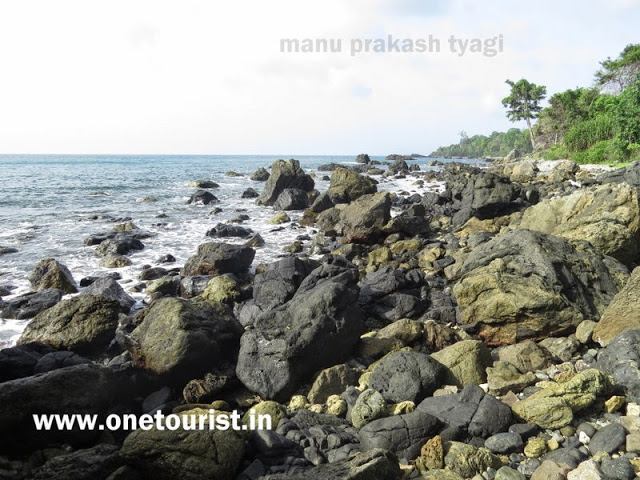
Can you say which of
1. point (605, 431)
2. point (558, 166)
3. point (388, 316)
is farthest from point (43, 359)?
point (558, 166)

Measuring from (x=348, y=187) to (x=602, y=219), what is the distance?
1966 centimetres

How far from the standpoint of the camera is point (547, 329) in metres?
8.33

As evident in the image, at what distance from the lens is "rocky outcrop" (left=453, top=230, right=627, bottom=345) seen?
27.4 feet

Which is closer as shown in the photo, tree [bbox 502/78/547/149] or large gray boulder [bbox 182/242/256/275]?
large gray boulder [bbox 182/242/256/275]

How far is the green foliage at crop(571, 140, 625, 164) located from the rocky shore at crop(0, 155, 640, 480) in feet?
90.9

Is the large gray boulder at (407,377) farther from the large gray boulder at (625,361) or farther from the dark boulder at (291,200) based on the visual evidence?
the dark boulder at (291,200)

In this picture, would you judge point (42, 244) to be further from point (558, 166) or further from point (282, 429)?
point (558, 166)

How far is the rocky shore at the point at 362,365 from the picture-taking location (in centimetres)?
513

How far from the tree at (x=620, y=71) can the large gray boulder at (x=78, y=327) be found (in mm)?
60650

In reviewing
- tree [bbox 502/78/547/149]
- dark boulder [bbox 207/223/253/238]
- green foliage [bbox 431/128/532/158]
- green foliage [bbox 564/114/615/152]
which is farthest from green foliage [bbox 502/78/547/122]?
dark boulder [bbox 207/223/253/238]

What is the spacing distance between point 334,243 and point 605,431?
13.8m

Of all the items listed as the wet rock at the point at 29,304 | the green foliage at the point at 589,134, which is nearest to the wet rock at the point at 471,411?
the wet rock at the point at 29,304

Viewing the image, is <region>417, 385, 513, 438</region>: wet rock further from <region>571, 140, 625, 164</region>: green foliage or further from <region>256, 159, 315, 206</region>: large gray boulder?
<region>571, 140, 625, 164</region>: green foliage

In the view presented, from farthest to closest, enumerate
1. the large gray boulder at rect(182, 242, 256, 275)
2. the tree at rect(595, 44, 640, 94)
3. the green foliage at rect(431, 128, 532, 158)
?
1. the green foliage at rect(431, 128, 532, 158)
2. the tree at rect(595, 44, 640, 94)
3. the large gray boulder at rect(182, 242, 256, 275)
